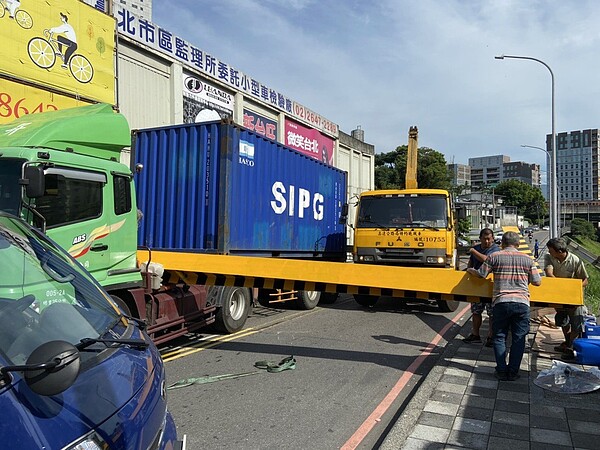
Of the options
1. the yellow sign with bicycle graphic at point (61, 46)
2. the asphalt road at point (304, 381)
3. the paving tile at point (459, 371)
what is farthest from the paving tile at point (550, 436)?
the yellow sign with bicycle graphic at point (61, 46)

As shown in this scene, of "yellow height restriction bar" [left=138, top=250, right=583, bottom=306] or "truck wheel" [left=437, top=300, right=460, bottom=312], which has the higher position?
"yellow height restriction bar" [left=138, top=250, right=583, bottom=306]

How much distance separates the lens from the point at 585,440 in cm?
362

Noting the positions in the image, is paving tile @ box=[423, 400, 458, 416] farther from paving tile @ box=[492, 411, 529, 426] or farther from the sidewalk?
paving tile @ box=[492, 411, 529, 426]

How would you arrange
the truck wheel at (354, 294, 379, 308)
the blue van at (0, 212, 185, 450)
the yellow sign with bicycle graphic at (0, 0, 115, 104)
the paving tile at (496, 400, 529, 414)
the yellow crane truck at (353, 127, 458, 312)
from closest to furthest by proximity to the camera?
the blue van at (0, 212, 185, 450), the paving tile at (496, 400, 529, 414), the yellow sign with bicycle graphic at (0, 0, 115, 104), the yellow crane truck at (353, 127, 458, 312), the truck wheel at (354, 294, 379, 308)

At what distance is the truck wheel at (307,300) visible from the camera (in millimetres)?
10014

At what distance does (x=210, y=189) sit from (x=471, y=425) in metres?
5.12

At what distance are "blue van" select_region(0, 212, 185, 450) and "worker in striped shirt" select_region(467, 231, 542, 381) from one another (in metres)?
3.90

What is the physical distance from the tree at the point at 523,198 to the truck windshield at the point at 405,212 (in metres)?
91.2

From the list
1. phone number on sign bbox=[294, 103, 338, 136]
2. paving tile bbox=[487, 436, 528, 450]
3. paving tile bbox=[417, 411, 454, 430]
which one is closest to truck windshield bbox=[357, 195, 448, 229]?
paving tile bbox=[417, 411, 454, 430]

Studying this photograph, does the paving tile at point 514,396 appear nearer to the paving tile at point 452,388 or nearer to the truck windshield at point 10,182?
the paving tile at point 452,388

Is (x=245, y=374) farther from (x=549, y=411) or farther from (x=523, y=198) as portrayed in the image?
(x=523, y=198)

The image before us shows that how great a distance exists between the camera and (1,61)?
8.88 meters

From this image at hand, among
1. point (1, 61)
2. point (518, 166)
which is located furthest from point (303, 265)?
point (518, 166)

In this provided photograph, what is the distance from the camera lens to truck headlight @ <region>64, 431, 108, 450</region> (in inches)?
58.9
